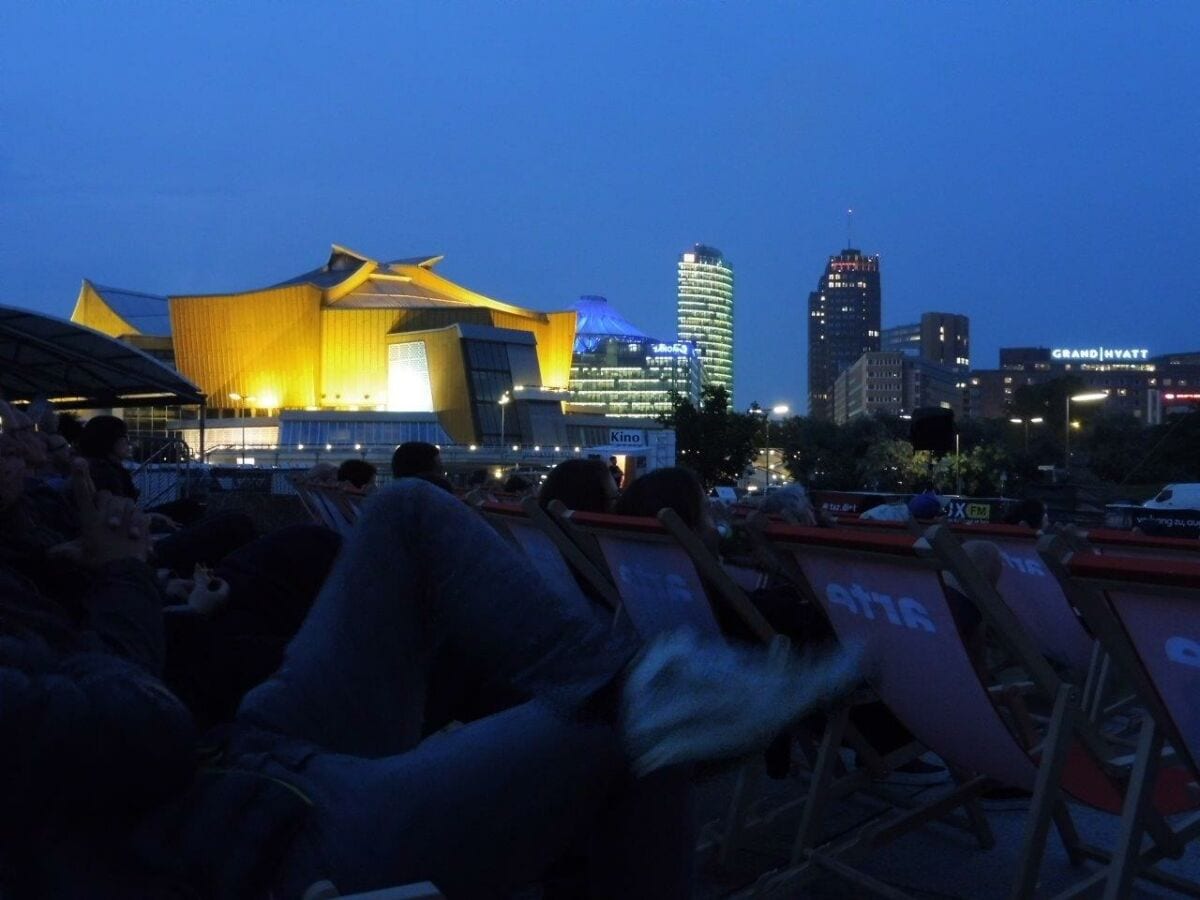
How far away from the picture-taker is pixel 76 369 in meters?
18.3

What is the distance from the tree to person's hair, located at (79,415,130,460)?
5774cm

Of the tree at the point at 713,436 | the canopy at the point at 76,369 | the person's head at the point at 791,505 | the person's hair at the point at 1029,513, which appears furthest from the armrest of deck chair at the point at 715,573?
the tree at the point at 713,436

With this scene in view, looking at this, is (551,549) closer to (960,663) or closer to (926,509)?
(960,663)

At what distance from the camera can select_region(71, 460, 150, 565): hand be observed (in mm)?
2004

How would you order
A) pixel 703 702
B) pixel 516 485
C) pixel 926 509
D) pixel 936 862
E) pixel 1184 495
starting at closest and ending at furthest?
pixel 703 702
pixel 936 862
pixel 926 509
pixel 516 485
pixel 1184 495

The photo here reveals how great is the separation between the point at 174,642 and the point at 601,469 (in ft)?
6.33

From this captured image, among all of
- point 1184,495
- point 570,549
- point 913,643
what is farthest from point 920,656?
point 1184,495

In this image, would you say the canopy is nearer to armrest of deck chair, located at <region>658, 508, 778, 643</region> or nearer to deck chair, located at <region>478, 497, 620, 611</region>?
deck chair, located at <region>478, 497, 620, 611</region>

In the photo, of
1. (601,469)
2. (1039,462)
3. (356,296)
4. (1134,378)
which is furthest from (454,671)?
(1134,378)

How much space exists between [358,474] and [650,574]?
5.10 meters

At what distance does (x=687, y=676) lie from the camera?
1460 mm

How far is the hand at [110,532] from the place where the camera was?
2004 mm

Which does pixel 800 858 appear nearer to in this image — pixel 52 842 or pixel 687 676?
pixel 687 676

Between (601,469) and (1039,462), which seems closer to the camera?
(601,469)
